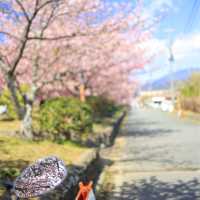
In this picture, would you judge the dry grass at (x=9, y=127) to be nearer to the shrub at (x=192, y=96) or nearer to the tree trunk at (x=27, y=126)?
the tree trunk at (x=27, y=126)

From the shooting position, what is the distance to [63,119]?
52.2 ft

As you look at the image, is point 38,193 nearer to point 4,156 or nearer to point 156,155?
point 4,156

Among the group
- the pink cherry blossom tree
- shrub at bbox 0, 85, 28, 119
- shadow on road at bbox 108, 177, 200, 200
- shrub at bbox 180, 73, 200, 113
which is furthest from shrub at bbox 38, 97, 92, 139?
shrub at bbox 180, 73, 200, 113

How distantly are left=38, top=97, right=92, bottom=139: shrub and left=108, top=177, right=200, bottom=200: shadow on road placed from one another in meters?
6.04

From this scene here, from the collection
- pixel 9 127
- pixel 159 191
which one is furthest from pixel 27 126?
pixel 159 191

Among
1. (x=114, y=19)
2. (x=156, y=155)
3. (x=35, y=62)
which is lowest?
(x=156, y=155)

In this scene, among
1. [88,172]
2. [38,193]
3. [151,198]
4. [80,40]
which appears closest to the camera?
[38,193]

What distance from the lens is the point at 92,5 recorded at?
14.9m

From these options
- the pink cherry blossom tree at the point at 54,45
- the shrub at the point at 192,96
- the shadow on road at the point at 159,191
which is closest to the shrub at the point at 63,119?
the pink cherry blossom tree at the point at 54,45

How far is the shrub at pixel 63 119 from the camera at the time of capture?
1575cm

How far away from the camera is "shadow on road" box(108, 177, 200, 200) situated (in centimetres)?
852

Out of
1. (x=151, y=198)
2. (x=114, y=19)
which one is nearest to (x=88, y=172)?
(x=151, y=198)

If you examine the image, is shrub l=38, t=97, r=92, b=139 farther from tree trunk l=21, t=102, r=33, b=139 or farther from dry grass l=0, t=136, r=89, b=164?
dry grass l=0, t=136, r=89, b=164

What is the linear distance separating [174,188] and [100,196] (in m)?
1.51
